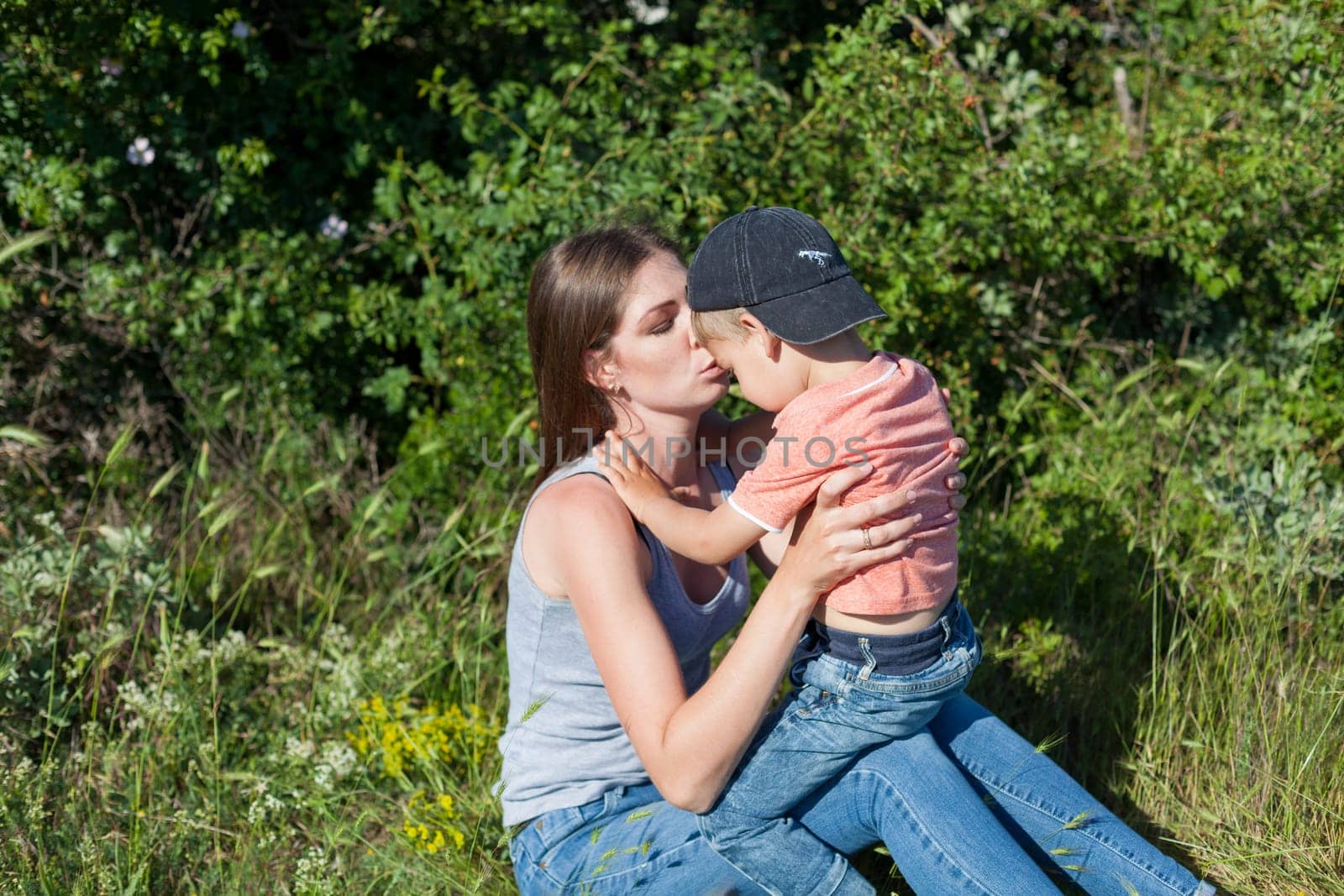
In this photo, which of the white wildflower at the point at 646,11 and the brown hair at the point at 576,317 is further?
the white wildflower at the point at 646,11

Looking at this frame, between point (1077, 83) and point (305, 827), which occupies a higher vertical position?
point (1077, 83)

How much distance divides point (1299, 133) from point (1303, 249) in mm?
407

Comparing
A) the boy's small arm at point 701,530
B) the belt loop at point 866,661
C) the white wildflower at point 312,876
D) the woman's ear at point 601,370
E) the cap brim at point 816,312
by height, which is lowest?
the white wildflower at point 312,876

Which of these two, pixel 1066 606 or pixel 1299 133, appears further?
pixel 1299 133

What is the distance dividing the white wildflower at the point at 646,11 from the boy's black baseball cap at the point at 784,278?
2.70 m

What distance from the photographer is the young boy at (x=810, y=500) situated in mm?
1864

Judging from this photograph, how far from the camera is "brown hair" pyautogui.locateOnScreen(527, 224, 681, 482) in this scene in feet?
7.34

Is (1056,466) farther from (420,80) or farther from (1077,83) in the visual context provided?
(420,80)

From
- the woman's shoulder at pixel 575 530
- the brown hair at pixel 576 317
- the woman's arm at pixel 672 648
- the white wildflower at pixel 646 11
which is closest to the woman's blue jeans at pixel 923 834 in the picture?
the woman's arm at pixel 672 648

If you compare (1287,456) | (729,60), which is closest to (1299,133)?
(1287,456)

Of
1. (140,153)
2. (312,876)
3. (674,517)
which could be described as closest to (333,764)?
(312,876)

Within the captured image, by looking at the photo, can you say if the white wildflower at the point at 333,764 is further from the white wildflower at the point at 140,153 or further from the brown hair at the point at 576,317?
the white wildflower at the point at 140,153

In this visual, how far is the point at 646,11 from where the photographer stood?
4438 mm

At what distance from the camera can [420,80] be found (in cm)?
394
